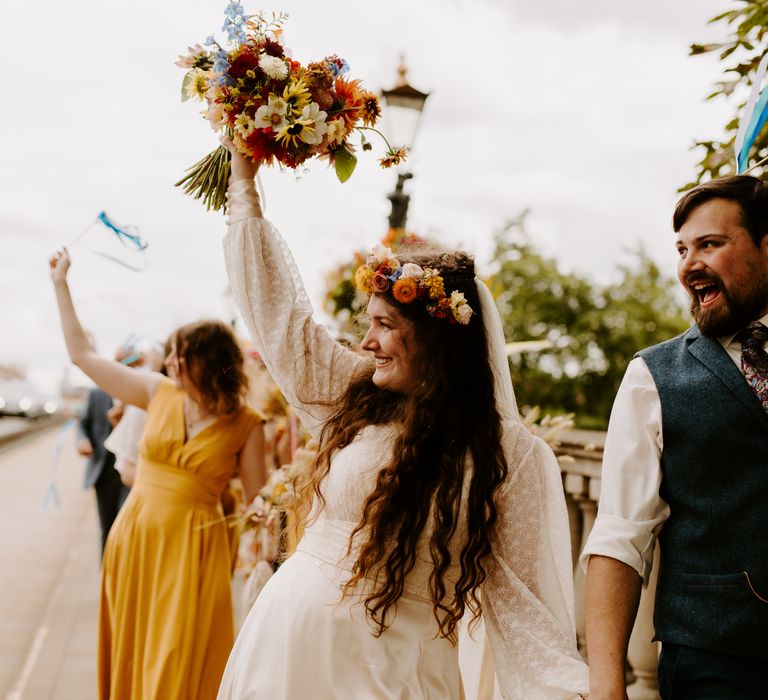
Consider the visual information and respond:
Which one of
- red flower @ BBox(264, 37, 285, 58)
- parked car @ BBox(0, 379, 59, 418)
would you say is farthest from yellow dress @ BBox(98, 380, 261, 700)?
parked car @ BBox(0, 379, 59, 418)

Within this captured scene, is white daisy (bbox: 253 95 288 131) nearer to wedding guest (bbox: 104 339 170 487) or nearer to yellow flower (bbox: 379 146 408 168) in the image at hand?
yellow flower (bbox: 379 146 408 168)

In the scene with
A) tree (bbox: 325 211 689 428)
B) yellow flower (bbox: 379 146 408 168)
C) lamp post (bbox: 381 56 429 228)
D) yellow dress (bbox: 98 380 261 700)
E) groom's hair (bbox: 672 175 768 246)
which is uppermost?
tree (bbox: 325 211 689 428)

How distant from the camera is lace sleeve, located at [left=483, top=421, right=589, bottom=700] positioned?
7.75 feet

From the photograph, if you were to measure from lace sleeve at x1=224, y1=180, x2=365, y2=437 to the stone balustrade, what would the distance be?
4.35 feet

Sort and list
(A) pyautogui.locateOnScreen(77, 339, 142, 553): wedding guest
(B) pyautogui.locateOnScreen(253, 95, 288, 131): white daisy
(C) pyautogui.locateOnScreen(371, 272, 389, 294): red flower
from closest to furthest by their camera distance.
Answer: (B) pyautogui.locateOnScreen(253, 95, 288, 131): white daisy, (C) pyautogui.locateOnScreen(371, 272, 389, 294): red flower, (A) pyautogui.locateOnScreen(77, 339, 142, 553): wedding guest

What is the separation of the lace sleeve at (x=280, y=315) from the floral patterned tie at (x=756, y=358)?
1.15m

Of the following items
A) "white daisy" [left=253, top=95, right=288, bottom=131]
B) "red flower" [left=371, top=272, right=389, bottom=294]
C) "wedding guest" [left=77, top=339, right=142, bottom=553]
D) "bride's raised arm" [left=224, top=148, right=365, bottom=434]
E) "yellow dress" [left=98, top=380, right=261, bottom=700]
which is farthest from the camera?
"wedding guest" [left=77, top=339, right=142, bottom=553]

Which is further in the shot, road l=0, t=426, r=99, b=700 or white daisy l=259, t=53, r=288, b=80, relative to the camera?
road l=0, t=426, r=99, b=700

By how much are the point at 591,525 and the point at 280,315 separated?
7.48 ft

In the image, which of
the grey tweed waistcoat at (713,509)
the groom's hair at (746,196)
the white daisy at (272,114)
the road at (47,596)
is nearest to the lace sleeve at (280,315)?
the white daisy at (272,114)

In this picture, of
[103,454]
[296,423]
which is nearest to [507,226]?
[103,454]

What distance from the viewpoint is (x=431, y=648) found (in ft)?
8.02

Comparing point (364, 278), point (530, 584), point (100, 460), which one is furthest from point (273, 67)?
point (100, 460)

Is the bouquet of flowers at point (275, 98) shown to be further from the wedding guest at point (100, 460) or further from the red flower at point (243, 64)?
the wedding guest at point (100, 460)
